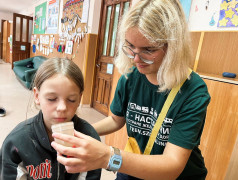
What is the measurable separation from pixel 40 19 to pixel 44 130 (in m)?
8.05

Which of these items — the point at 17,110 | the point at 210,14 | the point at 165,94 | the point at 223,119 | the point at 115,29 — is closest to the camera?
the point at 165,94

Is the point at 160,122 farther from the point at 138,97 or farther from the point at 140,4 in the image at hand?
the point at 140,4

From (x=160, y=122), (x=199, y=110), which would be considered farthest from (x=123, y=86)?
(x=199, y=110)

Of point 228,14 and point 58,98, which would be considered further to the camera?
point 228,14

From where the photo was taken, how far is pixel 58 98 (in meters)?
0.85

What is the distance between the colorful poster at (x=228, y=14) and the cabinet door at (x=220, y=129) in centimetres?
82

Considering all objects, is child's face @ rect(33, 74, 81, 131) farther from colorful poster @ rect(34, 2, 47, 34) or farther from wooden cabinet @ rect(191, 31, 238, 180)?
colorful poster @ rect(34, 2, 47, 34)

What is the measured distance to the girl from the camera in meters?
0.85

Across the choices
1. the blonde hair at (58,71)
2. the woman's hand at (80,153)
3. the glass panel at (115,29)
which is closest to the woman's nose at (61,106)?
the blonde hair at (58,71)

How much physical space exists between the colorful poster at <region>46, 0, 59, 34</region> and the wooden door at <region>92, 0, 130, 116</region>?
2.69m

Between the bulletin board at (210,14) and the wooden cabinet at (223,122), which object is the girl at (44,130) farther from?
the bulletin board at (210,14)

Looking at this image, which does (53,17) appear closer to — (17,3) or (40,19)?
(40,19)

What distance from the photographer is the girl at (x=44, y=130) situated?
854mm

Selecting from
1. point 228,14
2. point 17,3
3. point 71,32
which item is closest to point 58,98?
point 228,14
